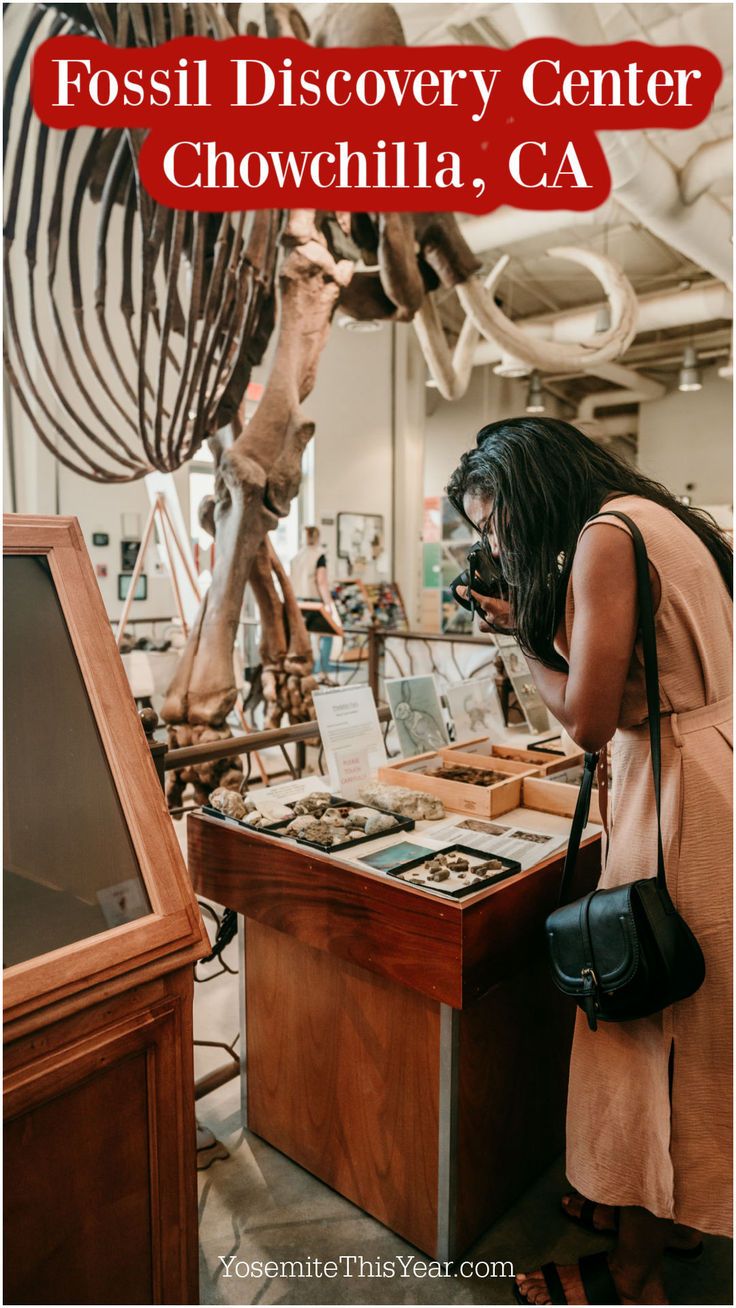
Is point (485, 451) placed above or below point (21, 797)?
above

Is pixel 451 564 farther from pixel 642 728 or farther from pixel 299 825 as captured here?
pixel 642 728

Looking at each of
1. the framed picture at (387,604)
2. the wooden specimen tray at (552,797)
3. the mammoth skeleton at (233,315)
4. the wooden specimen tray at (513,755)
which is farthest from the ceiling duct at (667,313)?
the wooden specimen tray at (552,797)

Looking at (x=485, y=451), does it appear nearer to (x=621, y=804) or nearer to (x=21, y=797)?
(x=621, y=804)

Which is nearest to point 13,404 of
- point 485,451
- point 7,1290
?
point 485,451

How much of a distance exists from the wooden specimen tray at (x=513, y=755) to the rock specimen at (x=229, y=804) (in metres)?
0.69

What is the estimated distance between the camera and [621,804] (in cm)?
141

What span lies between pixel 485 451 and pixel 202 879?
1.28m

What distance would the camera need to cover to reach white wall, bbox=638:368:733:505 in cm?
1348

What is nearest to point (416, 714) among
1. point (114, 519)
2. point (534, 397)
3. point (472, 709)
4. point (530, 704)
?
point (472, 709)

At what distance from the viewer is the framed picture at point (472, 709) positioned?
2674 millimetres

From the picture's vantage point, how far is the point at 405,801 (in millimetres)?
2043

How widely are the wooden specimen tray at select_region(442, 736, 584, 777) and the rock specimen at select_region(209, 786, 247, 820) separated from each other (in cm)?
69

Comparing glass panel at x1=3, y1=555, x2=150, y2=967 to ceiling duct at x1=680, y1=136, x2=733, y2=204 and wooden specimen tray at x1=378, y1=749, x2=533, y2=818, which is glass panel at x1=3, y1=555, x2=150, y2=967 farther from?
ceiling duct at x1=680, y1=136, x2=733, y2=204

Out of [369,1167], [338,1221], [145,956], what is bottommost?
[338,1221]
